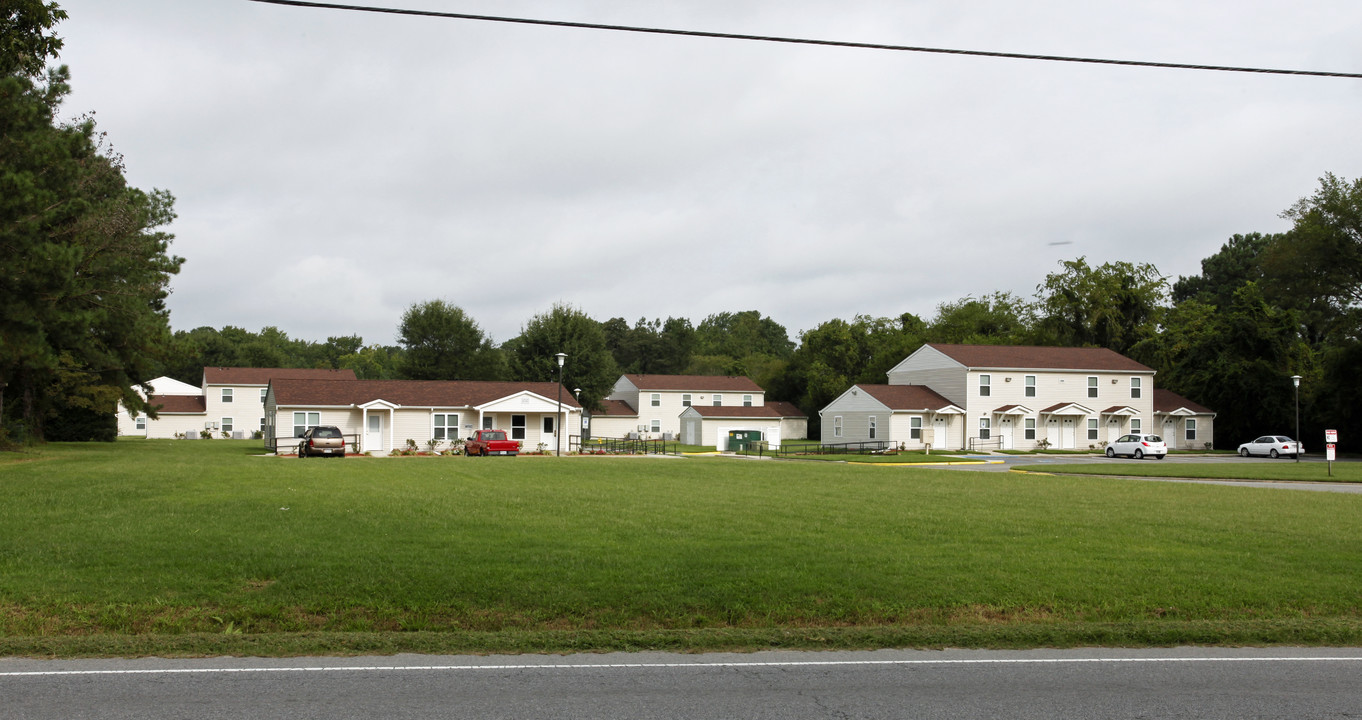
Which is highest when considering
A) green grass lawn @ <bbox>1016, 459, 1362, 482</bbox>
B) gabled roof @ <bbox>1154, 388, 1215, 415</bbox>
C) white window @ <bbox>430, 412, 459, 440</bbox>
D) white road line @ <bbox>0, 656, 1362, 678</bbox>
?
gabled roof @ <bbox>1154, 388, 1215, 415</bbox>

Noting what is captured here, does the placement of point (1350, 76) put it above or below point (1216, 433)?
above

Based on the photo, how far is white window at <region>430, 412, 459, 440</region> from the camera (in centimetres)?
5141

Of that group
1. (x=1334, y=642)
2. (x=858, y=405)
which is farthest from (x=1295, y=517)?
(x=858, y=405)

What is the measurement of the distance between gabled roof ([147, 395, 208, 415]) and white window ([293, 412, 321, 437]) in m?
35.8

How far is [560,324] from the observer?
74.7 meters

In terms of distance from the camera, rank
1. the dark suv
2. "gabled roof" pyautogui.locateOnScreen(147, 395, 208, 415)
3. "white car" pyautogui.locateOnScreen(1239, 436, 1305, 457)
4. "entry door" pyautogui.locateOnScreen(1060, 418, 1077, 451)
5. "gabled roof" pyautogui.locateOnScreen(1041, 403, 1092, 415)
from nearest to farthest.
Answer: the dark suv
"white car" pyautogui.locateOnScreen(1239, 436, 1305, 457)
"gabled roof" pyautogui.locateOnScreen(1041, 403, 1092, 415)
"entry door" pyautogui.locateOnScreen(1060, 418, 1077, 451)
"gabled roof" pyautogui.locateOnScreen(147, 395, 208, 415)

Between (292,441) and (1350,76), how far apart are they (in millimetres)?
46349

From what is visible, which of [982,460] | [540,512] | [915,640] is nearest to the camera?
[915,640]

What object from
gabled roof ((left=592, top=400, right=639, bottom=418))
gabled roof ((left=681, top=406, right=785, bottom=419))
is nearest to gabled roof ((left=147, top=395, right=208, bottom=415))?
gabled roof ((left=592, top=400, right=639, bottom=418))

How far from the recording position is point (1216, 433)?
2527 inches

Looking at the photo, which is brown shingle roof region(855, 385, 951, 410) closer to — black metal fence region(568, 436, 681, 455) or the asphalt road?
black metal fence region(568, 436, 681, 455)

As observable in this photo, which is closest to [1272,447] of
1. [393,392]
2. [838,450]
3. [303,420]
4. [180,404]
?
[838,450]

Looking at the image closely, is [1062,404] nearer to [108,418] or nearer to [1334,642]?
[1334,642]

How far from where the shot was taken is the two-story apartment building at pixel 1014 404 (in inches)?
2304
